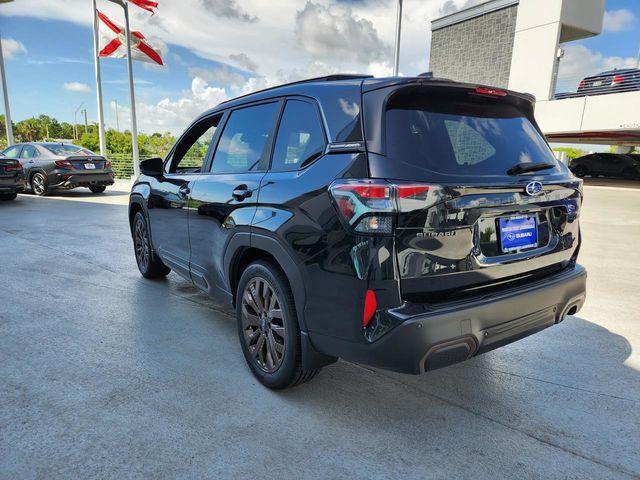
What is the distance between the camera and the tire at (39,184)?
12777 millimetres

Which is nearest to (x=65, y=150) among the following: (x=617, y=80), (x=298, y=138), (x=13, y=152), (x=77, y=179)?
(x=77, y=179)

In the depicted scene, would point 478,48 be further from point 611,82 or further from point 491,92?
point 491,92

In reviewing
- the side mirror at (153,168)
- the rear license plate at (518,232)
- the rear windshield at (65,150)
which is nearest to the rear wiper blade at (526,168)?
the rear license plate at (518,232)

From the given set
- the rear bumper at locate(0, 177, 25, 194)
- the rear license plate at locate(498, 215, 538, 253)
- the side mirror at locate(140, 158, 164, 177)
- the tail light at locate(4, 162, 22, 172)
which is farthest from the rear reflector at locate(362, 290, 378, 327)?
the tail light at locate(4, 162, 22, 172)

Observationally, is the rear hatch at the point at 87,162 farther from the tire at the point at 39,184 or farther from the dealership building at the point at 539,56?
the dealership building at the point at 539,56

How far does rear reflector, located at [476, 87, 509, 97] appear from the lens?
2.41 metres

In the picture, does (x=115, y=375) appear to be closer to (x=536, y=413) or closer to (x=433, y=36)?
(x=536, y=413)

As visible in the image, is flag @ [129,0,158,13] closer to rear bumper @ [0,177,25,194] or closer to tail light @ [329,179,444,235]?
rear bumper @ [0,177,25,194]

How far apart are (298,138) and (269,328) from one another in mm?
1131

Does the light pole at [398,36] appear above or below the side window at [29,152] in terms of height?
above

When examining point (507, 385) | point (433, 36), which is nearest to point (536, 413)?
point (507, 385)

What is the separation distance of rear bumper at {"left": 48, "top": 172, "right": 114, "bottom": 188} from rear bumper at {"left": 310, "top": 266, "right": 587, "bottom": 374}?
41.7 ft

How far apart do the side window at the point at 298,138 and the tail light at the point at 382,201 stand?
0.45 m

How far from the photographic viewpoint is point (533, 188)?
2301 mm
